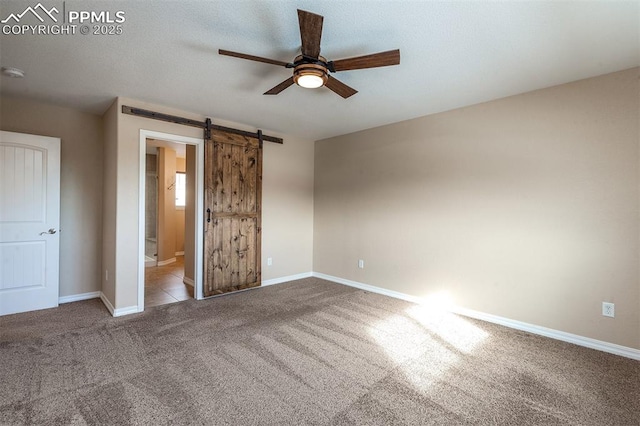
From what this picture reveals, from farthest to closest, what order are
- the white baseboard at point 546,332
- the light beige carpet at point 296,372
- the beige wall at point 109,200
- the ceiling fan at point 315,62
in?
the beige wall at point 109,200, the white baseboard at point 546,332, the ceiling fan at point 315,62, the light beige carpet at point 296,372

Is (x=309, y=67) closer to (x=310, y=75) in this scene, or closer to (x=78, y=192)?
(x=310, y=75)

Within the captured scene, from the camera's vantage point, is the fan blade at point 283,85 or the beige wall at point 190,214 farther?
the beige wall at point 190,214

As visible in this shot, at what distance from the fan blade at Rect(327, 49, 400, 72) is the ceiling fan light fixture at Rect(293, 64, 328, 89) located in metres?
0.09

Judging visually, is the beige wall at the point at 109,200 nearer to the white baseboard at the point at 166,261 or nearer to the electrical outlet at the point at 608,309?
the white baseboard at the point at 166,261

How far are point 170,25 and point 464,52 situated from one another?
7.38ft

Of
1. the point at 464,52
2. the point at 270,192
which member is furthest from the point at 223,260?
the point at 464,52

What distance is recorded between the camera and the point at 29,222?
11.5 ft

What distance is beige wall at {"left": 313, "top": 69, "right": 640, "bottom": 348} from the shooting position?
8.80 feet

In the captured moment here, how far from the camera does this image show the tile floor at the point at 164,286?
4047 mm

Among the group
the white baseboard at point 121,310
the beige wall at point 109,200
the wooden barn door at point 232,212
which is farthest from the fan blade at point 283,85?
the white baseboard at point 121,310

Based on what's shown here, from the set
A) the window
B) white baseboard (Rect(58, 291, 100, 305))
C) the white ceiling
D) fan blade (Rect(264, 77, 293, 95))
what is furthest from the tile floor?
fan blade (Rect(264, 77, 293, 95))

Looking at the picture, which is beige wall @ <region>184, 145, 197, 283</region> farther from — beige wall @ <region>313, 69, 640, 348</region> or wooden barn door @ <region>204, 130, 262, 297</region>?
beige wall @ <region>313, 69, 640, 348</region>

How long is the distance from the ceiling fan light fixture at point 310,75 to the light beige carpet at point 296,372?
2.24m

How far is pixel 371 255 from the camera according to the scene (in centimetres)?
465
